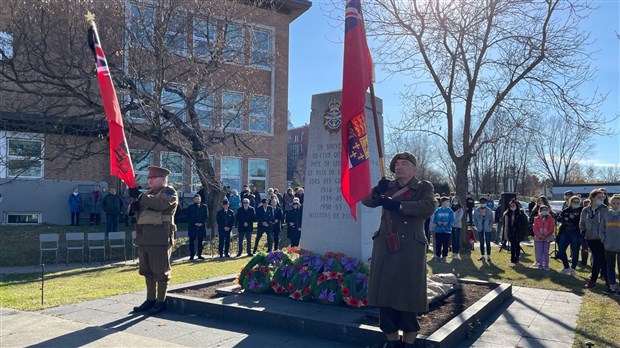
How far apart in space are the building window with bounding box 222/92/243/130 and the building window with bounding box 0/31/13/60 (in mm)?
6578

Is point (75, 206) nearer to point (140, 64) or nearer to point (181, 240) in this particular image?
point (181, 240)

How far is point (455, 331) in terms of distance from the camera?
18.2ft

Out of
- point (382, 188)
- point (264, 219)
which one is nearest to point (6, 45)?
point (264, 219)

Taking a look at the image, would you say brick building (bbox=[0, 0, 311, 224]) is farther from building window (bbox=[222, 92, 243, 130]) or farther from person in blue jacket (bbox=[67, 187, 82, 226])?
person in blue jacket (bbox=[67, 187, 82, 226])

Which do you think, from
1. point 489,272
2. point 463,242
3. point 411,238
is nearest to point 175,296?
point 411,238

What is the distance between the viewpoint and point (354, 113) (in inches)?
239

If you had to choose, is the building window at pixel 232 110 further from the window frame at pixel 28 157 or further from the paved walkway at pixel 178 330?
the paved walkway at pixel 178 330

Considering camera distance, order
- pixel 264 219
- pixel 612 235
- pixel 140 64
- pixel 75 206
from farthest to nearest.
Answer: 1. pixel 75 206
2. pixel 264 219
3. pixel 140 64
4. pixel 612 235

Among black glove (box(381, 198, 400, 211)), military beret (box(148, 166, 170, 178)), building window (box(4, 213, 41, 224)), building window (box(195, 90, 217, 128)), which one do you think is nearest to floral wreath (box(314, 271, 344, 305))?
black glove (box(381, 198, 400, 211))

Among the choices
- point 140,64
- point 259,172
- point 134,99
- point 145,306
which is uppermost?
point 140,64

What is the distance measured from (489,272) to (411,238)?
25.5ft

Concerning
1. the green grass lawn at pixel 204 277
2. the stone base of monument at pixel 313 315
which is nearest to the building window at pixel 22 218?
the green grass lawn at pixel 204 277

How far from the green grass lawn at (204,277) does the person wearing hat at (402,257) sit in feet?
7.80

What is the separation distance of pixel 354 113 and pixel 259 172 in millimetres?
21870
